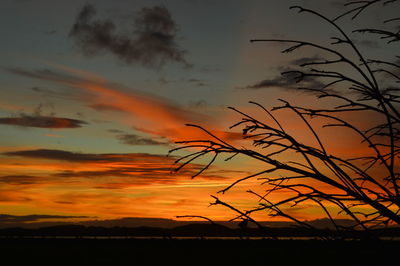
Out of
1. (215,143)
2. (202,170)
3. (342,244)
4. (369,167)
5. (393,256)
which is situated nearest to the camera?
(393,256)

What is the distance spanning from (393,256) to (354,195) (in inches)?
14.3

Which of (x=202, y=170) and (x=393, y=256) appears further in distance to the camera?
(x=202, y=170)

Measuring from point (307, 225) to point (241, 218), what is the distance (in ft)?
1.20

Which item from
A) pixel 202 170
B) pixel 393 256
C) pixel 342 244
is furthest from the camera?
pixel 202 170

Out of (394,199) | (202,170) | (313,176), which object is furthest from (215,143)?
(394,199)

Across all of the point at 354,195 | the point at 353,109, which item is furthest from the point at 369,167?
the point at 354,195

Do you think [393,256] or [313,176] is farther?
[313,176]

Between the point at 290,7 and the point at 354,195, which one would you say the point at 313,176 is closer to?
the point at 354,195

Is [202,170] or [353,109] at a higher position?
[353,109]

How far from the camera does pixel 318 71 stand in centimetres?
287

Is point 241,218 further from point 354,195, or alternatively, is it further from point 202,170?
point 354,195

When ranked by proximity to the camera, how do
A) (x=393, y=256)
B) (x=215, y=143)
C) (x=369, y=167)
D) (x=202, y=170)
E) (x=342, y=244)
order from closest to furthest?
(x=393, y=256) < (x=342, y=244) < (x=215, y=143) < (x=202, y=170) < (x=369, y=167)

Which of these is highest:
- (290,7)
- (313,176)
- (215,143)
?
(290,7)

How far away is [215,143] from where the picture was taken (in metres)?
2.76
